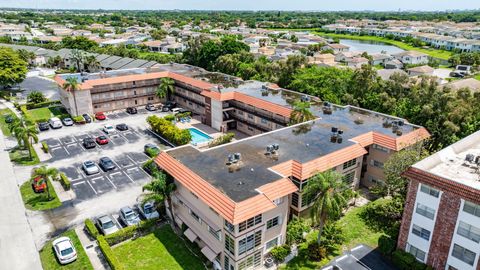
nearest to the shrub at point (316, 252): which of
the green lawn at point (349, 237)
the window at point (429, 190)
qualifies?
the green lawn at point (349, 237)

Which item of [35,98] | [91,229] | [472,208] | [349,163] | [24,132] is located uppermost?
[472,208]

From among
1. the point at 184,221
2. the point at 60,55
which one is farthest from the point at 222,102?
the point at 60,55

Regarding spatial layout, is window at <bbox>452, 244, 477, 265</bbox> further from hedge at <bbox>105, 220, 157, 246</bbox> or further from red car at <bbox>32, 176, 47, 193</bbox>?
red car at <bbox>32, 176, 47, 193</bbox>

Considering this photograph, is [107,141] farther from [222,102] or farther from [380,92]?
[380,92]

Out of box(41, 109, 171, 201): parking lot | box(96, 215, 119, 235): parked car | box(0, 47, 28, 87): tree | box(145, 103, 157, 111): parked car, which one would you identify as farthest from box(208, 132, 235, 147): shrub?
box(0, 47, 28, 87): tree

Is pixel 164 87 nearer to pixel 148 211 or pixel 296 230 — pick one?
pixel 148 211

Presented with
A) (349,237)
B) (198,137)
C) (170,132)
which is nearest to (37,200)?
(170,132)
